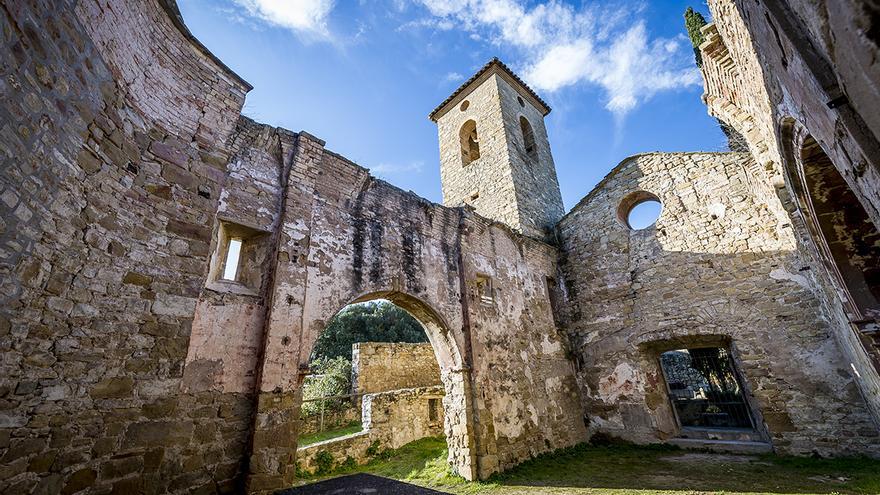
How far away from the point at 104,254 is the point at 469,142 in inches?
472

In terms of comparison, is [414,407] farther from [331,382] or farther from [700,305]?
[700,305]

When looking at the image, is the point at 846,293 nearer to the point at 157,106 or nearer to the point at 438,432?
the point at 157,106

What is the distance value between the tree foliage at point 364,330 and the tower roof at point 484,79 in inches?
473

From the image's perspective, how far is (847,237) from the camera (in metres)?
3.38

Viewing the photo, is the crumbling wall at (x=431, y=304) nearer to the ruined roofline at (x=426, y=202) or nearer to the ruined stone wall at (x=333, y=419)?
the ruined roofline at (x=426, y=202)

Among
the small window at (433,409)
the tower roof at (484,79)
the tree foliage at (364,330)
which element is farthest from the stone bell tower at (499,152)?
the tree foliage at (364,330)

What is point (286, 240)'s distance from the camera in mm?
4785

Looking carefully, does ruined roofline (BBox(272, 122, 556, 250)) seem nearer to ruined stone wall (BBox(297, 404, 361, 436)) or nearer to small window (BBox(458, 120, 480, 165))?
small window (BBox(458, 120, 480, 165))

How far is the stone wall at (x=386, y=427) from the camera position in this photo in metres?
7.54

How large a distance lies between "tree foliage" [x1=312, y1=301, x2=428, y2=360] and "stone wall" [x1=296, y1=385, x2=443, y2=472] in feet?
38.5

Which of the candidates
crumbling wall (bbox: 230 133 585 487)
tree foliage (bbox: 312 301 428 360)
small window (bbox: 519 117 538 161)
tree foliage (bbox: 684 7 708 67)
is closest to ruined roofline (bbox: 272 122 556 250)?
crumbling wall (bbox: 230 133 585 487)

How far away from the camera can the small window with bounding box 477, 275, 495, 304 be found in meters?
7.57

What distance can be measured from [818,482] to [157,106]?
9743 mm

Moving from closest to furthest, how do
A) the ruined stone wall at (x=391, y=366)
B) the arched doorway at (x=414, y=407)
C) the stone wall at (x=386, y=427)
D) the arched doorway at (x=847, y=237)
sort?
the arched doorway at (x=847, y=237), the arched doorway at (x=414, y=407), the stone wall at (x=386, y=427), the ruined stone wall at (x=391, y=366)
